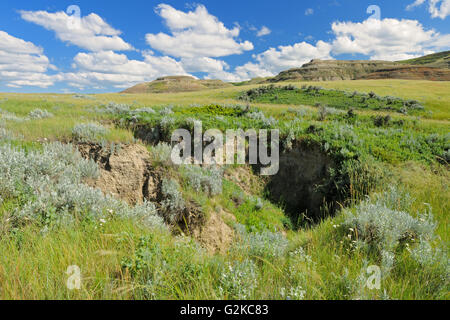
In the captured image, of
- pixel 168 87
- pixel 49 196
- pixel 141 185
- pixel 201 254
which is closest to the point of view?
pixel 201 254

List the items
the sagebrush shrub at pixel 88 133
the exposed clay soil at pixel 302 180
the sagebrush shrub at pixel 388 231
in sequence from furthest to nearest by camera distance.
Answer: the exposed clay soil at pixel 302 180 → the sagebrush shrub at pixel 88 133 → the sagebrush shrub at pixel 388 231

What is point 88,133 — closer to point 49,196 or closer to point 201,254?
point 49,196

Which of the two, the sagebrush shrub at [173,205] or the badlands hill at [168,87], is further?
the badlands hill at [168,87]

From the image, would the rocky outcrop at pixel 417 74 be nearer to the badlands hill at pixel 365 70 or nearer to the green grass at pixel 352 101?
the badlands hill at pixel 365 70

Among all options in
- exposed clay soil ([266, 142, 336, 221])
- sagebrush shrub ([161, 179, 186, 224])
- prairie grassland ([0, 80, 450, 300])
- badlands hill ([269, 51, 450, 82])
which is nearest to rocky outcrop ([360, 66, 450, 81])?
badlands hill ([269, 51, 450, 82])

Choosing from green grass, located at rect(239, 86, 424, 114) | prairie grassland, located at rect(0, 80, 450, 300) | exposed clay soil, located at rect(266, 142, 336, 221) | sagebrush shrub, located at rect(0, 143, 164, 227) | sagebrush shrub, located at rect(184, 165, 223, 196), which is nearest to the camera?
prairie grassland, located at rect(0, 80, 450, 300)

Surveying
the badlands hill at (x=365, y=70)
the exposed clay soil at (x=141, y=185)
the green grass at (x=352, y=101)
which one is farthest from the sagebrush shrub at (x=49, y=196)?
the badlands hill at (x=365, y=70)

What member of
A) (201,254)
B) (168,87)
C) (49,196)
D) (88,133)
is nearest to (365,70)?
(168,87)

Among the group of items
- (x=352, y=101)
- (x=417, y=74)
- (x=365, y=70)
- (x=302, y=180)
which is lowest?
(x=302, y=180)

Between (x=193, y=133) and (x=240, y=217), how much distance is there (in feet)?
15.1

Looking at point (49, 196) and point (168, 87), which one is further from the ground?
point (168, 87)

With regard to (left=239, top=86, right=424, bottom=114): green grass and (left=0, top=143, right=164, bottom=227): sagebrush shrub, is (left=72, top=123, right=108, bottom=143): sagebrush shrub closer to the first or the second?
(left=0, top=143, right=164, bottom=227): sagebrush shrub

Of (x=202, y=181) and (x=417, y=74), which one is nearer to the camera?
(x=202, y=181)
